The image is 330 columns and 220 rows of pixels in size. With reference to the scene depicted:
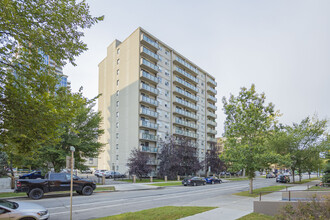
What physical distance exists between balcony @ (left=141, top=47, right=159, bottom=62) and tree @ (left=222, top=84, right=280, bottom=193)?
96.9ft

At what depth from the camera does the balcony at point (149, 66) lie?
45031 millimetres

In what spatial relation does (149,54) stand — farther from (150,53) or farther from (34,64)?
(34,64)

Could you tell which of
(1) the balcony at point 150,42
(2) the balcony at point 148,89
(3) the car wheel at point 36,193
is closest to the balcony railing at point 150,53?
(1) the balcony at point 150,42

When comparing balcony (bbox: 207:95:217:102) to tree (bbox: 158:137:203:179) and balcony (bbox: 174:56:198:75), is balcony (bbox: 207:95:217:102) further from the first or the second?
tree (bbox: 158:137:203:179)

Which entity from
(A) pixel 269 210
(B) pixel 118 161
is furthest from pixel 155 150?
(A) pixel 269 210

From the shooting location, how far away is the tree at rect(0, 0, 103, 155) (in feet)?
20.3

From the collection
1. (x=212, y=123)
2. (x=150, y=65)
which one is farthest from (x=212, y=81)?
(x=150, y=65)

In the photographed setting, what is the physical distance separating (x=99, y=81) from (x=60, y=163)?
34.6 metres

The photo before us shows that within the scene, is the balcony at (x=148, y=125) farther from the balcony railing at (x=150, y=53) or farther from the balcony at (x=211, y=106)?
the balcony at (x=211, y=106)

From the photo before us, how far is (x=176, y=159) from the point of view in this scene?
125ft

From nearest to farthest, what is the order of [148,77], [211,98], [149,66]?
[148,77] < [149,66] < [211,98]

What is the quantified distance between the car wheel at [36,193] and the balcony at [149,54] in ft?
111

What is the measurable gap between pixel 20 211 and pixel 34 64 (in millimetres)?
4822

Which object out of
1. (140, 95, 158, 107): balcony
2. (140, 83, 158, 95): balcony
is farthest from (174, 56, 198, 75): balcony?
(140, 95, 158, 107): balcony
